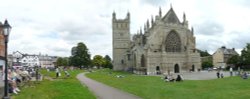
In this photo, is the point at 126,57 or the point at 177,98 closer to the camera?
the point at 177,98

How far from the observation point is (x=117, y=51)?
11694 cm

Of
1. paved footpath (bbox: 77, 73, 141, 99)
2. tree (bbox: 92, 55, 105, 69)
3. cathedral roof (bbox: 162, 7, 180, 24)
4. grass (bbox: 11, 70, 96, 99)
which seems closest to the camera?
grass (bbox: 11, 70, 96, 99)

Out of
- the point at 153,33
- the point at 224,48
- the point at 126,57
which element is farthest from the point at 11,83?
the point at 224,48

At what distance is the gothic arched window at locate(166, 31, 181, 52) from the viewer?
9631 centimetres

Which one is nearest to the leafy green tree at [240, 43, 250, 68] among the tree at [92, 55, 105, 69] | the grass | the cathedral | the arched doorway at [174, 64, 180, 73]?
the cathedral

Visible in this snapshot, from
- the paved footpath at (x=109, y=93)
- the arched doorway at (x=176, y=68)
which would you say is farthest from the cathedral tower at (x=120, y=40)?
the paved footpath at (x=109, y=93)

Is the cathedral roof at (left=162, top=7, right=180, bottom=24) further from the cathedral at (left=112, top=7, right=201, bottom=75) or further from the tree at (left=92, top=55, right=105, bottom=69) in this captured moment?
the tree at (left=92, top=55, right=105, bottom=69)

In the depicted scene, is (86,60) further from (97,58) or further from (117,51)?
(97,58)

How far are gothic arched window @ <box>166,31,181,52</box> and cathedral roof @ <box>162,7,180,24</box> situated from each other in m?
3.50

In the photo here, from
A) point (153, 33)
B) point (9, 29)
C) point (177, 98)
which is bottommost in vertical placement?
point (177, 98)

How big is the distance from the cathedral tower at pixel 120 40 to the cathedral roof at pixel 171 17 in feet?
69.2

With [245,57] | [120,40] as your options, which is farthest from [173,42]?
[120,40]

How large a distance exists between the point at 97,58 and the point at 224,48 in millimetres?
58164

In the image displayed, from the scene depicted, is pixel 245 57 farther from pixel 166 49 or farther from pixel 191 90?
pixel 191 90
